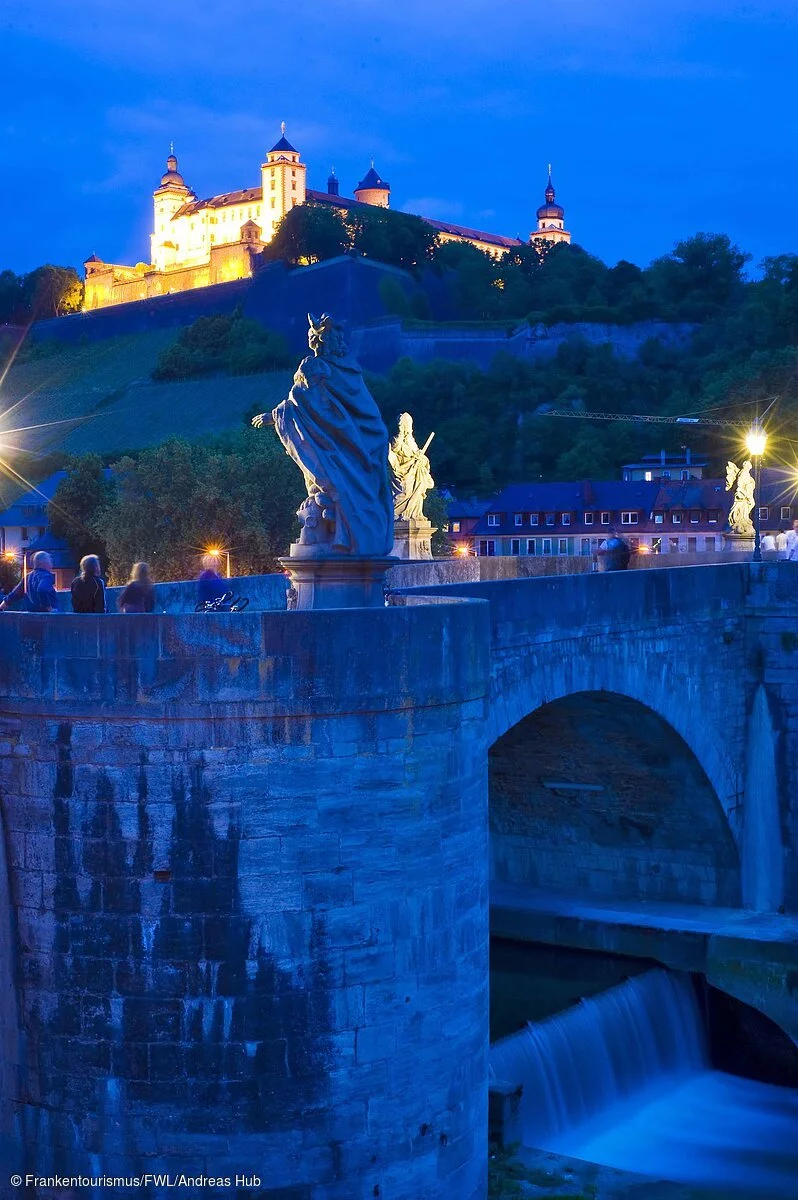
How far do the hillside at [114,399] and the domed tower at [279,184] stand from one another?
20.0 meters

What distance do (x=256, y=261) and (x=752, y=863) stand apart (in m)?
112

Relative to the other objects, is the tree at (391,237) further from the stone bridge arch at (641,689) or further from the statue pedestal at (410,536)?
the stone bridge arch at (641,689)

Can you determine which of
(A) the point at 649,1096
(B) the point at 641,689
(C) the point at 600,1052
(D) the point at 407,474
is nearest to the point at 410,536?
(D) the point at 407,474

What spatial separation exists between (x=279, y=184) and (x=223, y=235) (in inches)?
342

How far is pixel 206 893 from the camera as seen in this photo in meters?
10.2

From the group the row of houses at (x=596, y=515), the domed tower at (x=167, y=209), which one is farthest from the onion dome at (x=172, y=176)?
the row of houses at (x=596, y=515)

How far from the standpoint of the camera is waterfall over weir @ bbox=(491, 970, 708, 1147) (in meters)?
18.0

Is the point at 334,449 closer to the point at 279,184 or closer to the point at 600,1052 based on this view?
the point at 600,1052

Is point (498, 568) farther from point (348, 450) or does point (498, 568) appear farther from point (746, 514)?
point (348, 450)

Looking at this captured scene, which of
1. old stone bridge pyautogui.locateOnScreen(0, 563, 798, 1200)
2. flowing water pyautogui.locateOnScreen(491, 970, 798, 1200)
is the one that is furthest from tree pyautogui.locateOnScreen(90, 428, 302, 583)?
old stone bridge pyautogui.locateOnScreen(0, 563, 798, 1200)

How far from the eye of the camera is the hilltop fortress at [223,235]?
140m

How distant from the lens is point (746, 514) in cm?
3650

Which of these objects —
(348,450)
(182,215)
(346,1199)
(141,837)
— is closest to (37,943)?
(141,837)

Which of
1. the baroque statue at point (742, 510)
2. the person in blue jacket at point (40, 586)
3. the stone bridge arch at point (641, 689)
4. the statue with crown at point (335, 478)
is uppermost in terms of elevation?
the baroque statue at point (742, 510)
